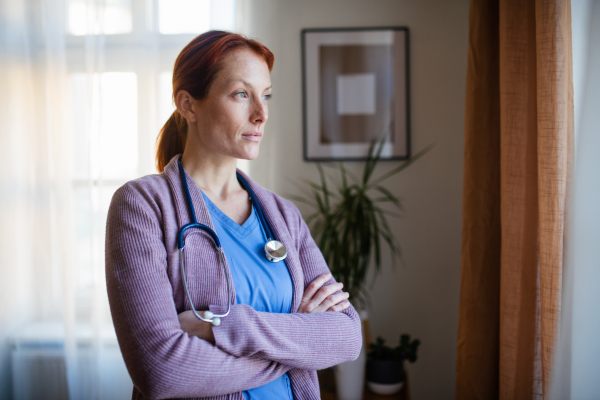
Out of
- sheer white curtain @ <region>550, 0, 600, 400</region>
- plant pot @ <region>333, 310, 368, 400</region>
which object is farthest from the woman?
plant pot @ <region>333, 310, 368, 400</region>

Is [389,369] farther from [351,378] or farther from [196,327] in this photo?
[196,327]

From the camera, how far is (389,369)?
7.03 ft

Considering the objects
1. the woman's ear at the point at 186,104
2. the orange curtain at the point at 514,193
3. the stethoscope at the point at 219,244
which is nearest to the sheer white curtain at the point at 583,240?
the orange curtain at the point at 514,193

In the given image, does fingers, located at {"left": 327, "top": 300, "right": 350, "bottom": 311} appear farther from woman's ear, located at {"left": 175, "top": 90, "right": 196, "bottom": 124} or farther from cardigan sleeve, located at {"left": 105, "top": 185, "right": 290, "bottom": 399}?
woman's ear, located at {"left": 175, "top": 90, "right": 196, "bottom": 124}

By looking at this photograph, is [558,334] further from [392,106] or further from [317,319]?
[392,106]

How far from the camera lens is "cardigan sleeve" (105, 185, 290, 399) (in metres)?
0.93

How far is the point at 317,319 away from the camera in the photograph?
1.15 m

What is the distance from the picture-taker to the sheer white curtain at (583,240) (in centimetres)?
130

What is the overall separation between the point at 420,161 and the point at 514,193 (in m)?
0.88

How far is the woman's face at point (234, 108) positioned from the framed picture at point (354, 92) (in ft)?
4.35

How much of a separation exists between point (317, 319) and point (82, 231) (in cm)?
139

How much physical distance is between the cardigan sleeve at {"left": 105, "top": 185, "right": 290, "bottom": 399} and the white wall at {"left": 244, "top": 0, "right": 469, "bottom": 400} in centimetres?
148

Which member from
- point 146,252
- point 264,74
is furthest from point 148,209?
point 264,74

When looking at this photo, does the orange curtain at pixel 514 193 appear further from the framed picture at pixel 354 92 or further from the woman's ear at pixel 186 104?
the woman's ear at pixel 186 104
